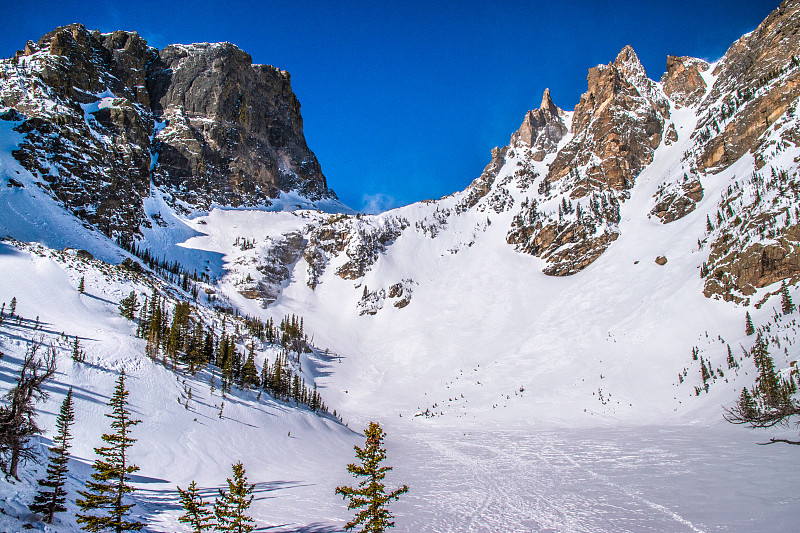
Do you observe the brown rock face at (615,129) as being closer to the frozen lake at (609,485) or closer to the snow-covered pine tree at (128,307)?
the frozen lake at (609,485)

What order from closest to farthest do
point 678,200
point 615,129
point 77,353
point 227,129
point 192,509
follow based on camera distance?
point 192,509 → point 77,353 → point 678,200 → point 615,129 → point 227,129

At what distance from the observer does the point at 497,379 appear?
194 ft

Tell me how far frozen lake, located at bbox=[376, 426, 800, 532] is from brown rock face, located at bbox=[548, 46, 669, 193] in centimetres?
9197

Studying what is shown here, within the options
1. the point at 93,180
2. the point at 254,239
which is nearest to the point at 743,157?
the point at 254,239

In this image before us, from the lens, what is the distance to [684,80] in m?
120

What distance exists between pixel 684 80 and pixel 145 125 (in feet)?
590

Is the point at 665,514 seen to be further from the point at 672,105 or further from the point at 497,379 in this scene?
the point at 672,105

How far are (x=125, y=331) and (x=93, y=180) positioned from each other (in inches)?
3092

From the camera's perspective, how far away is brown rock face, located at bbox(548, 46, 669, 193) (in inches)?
4183

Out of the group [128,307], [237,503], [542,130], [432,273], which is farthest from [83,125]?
[542,130]

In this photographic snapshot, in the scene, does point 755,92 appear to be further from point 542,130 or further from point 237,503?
point 237,503

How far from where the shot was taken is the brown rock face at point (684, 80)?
381 ft

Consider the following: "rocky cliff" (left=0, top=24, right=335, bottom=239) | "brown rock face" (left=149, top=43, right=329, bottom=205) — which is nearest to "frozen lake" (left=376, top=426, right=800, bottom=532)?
"rocky cliff" (left=0, top=24, right=335, bottom=239)

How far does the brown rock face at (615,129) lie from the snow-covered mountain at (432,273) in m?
0.77
